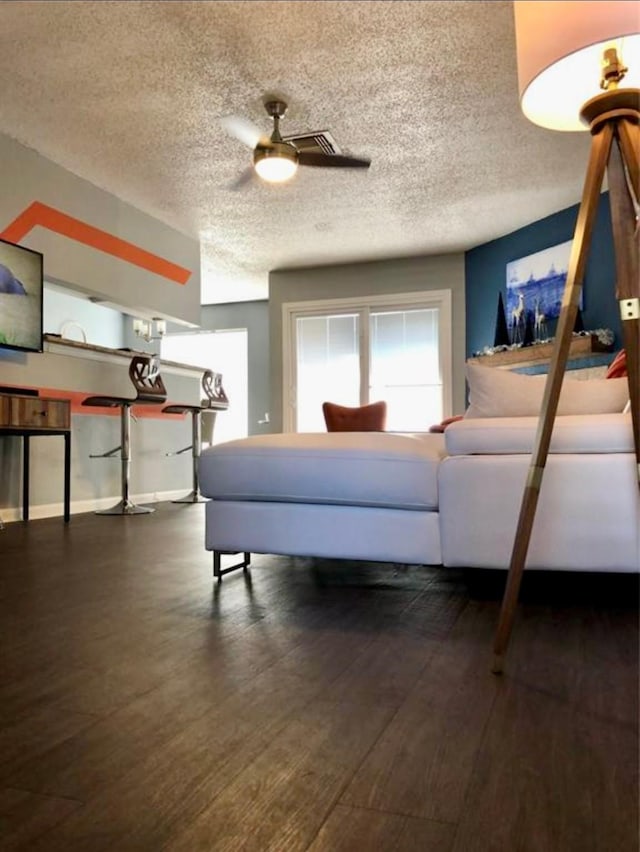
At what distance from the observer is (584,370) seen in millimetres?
4992

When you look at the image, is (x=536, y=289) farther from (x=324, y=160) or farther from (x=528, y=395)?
(x=528, y=395)

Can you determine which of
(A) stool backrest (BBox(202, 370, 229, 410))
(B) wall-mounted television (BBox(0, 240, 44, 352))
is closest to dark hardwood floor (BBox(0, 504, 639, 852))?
(B) wall-mounted television (BBox(0, 240, 44, 352))

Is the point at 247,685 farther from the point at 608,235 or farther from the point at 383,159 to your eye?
the point at 608,235

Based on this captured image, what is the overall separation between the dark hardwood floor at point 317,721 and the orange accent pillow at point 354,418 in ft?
6.91

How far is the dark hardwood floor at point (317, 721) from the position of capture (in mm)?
739

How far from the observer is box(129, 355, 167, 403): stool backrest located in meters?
4.61

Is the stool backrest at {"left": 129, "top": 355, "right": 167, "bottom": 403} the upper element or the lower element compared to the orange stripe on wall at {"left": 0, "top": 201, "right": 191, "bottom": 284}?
lower

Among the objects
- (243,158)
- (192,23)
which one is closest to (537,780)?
(192,23)

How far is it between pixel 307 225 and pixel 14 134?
2.56 metres

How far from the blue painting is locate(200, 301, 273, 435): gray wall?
3.77m

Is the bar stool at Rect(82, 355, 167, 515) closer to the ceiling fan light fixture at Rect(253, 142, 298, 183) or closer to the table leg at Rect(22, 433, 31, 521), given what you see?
the table leg at Rect(22, 433, 31, 521)

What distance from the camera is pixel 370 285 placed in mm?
6977

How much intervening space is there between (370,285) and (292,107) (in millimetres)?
3456

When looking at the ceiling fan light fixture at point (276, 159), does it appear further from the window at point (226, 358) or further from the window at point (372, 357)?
the window at point (226, 358)
